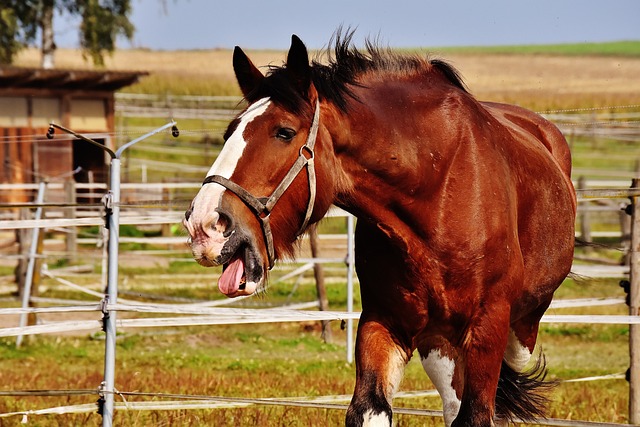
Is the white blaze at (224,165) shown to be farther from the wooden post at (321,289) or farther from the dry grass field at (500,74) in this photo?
the dry grass field at (500,74)

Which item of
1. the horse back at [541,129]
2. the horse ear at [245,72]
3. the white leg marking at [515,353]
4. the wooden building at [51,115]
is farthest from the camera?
the wooden building at [51,115]

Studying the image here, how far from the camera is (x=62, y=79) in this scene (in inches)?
1012

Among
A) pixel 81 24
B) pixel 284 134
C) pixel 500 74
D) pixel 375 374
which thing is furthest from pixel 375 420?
pixel 500 74

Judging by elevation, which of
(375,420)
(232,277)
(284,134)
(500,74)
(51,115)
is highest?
(500,74)

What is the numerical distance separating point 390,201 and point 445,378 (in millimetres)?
1296

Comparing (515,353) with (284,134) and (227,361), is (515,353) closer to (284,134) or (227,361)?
(284,134)

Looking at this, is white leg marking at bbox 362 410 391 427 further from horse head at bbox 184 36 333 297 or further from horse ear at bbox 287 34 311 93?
horse ear at bbox 287 34 311 93

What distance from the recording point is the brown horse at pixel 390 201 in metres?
4.00

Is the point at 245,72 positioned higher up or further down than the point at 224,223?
higher up

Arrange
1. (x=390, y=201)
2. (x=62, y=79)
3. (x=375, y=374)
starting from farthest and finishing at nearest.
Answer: (x=62, y=79) → (x=375, y=374) → (x=390, y=201)

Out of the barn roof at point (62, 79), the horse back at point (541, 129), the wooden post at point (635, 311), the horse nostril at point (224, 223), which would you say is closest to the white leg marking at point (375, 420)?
the horse nostril at point (224, 223)

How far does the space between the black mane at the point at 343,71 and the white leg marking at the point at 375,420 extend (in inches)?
56.3

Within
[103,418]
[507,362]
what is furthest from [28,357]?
[507,362]

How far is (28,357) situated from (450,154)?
24.8 feet
